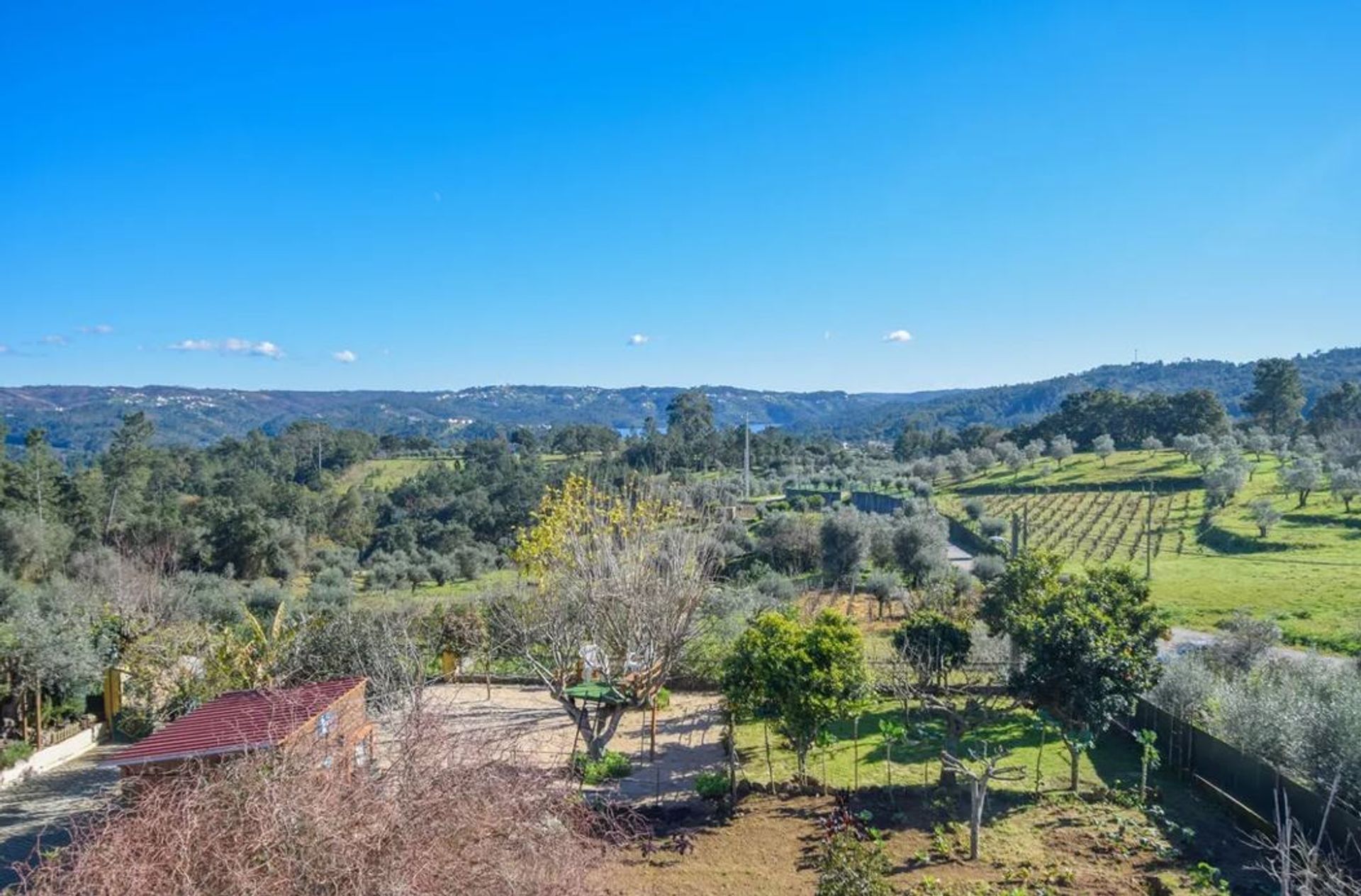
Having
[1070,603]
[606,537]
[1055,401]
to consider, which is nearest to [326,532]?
[606,537]

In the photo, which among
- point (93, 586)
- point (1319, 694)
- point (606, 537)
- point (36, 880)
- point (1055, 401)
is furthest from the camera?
point (1055, 401)

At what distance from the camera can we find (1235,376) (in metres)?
136

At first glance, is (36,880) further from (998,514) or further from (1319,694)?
(998,514)

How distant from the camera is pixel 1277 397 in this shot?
67562 millimetres

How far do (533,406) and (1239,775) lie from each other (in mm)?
170232

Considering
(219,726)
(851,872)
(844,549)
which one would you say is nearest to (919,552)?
(844,549)

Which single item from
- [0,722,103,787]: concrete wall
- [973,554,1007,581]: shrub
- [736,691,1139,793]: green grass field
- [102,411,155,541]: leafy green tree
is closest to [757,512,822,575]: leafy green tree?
[973,554,1007,581]: shrub

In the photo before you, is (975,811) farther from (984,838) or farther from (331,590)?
(331,590)

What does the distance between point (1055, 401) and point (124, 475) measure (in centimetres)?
14794

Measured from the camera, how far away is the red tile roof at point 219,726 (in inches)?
334

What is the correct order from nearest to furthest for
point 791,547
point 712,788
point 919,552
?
point 712,788, point 919,552, point 791,547

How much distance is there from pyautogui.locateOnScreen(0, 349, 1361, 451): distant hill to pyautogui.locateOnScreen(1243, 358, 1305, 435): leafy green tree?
5337 centimetres

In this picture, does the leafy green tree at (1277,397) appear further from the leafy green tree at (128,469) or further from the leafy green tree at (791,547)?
the leafy green tree at (128,469)

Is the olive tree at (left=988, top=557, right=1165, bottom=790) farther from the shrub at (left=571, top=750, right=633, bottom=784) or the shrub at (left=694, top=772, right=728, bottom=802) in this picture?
the shrub at (left=571, top=750, right=633, bottom=784)
